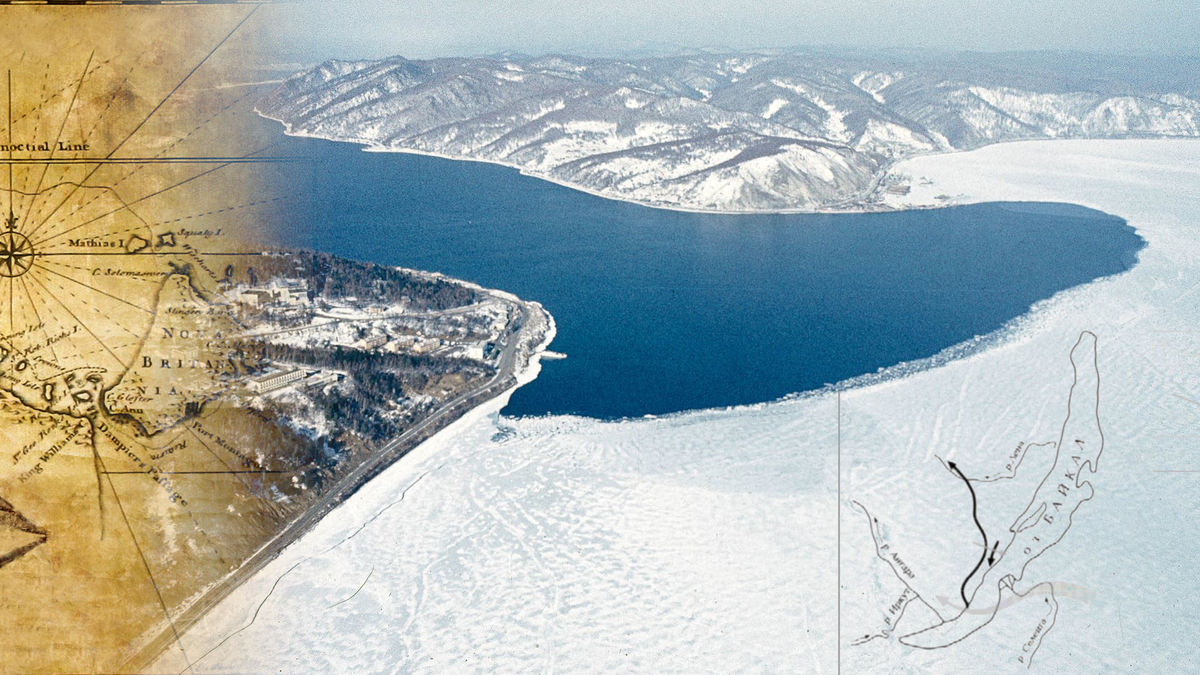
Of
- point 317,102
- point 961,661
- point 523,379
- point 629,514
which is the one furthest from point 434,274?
point 317,102

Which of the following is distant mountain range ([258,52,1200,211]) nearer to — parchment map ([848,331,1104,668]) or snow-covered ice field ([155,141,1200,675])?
snow-covered ice field ([155,141,1200,675])

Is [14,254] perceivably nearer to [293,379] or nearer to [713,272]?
[293,379]

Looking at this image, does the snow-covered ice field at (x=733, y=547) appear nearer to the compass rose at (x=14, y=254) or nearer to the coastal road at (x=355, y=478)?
the coastal road at (x=355, y=478)

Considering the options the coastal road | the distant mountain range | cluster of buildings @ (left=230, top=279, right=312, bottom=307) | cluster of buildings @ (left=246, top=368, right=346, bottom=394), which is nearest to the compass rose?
the coastal road

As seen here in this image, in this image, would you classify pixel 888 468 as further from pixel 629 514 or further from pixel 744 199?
pixel 744 199

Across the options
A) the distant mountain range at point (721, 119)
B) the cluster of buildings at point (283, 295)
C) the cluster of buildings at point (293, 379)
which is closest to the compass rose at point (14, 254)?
the cluster of buildings at point (293, 379)

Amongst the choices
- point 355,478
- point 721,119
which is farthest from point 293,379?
point 721,119
